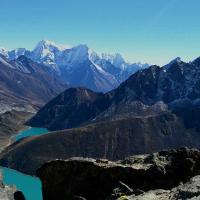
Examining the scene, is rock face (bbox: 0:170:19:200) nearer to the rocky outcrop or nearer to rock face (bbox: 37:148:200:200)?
the rocky outcrop

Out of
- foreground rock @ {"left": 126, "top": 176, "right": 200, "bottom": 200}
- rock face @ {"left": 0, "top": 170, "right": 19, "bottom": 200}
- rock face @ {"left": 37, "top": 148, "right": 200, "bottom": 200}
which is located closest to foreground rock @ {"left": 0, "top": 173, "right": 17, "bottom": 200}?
rock face @ {"left": 0, "top": 170, "right": 19, "bottom": 200}

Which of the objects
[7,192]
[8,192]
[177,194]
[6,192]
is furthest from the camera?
[8,192]

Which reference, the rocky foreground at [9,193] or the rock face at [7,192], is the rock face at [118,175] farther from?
the rock face at [7,192]

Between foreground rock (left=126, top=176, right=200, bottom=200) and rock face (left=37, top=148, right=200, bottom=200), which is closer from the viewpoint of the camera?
foreground rock (left=126, top=176, right=200, bottom=200)

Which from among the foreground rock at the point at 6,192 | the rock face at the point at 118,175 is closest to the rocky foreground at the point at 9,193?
the foreground rock at the point at 6,192

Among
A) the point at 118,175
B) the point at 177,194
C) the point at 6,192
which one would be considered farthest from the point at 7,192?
the point at 177,194

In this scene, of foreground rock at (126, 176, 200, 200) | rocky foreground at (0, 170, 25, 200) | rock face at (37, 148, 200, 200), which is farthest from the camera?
rocky foreground at (0, 170, 25, 200)

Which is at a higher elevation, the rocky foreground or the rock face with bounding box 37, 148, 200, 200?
the rock face with bounding box 37, 148, 200, 200

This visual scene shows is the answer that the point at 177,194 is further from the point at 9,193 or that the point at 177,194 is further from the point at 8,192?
the point at 8,192
